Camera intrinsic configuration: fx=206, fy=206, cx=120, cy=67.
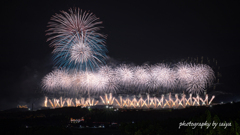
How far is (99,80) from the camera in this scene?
101 metres

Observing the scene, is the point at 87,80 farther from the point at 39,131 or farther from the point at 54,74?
the point at 39,131

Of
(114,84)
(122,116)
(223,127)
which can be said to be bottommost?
(122,116)

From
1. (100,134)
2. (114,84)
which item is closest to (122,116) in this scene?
(114,84)

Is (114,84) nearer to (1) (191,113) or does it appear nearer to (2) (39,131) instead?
(1) (191,113)

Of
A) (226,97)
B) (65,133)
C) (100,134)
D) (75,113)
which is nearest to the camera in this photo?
(65,133)

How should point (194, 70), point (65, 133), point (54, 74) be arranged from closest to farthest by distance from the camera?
point (65, 133) < point (194, 70) < point (54, 74)

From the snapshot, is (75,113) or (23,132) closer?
(23,132)

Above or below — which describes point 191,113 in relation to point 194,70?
below

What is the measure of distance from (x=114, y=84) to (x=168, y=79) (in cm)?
2753

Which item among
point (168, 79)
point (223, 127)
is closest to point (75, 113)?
point (168, 79)

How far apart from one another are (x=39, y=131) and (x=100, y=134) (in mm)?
19246

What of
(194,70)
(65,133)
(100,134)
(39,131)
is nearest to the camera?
(39,131)

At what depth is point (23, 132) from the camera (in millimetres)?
40125

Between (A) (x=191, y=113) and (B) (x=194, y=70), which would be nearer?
(B) (x=194, y=70)
